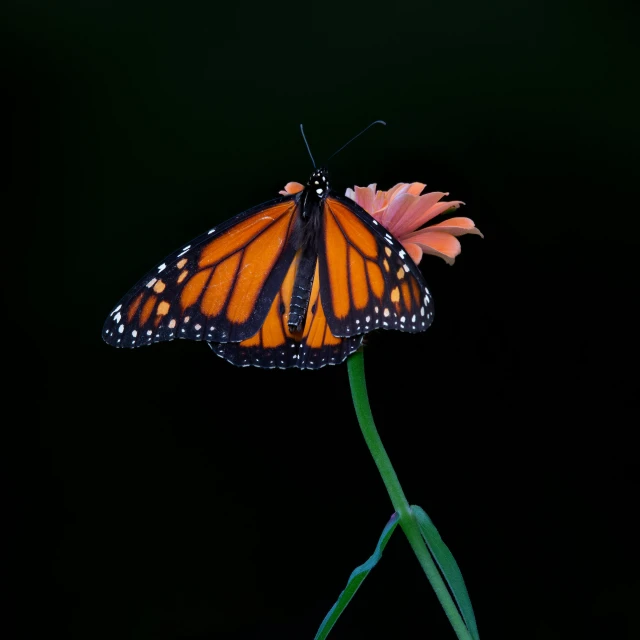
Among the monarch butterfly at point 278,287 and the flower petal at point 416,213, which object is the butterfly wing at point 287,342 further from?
the flower petal at point 416,213

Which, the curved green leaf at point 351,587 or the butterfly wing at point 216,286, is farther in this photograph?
the butterfly wing at point 216,286

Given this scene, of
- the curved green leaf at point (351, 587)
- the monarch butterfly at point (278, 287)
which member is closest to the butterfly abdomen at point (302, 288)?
the monarch butterfly at point (278, 287)

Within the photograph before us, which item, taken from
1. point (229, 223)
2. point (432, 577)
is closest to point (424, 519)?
point (432, 577)

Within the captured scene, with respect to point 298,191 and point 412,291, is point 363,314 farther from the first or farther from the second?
point 298,191

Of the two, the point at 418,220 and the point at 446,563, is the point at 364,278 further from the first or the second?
the point at 446,563

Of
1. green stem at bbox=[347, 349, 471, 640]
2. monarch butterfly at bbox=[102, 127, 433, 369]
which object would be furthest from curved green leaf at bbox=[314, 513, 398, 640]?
monarch butterfly at bbox=[102, 127, 433, 369]

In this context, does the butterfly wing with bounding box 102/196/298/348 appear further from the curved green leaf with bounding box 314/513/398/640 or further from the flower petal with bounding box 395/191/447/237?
the curved green leaf with bounding box 314/513/398/640

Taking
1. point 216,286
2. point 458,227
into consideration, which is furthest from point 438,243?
point 216,286
